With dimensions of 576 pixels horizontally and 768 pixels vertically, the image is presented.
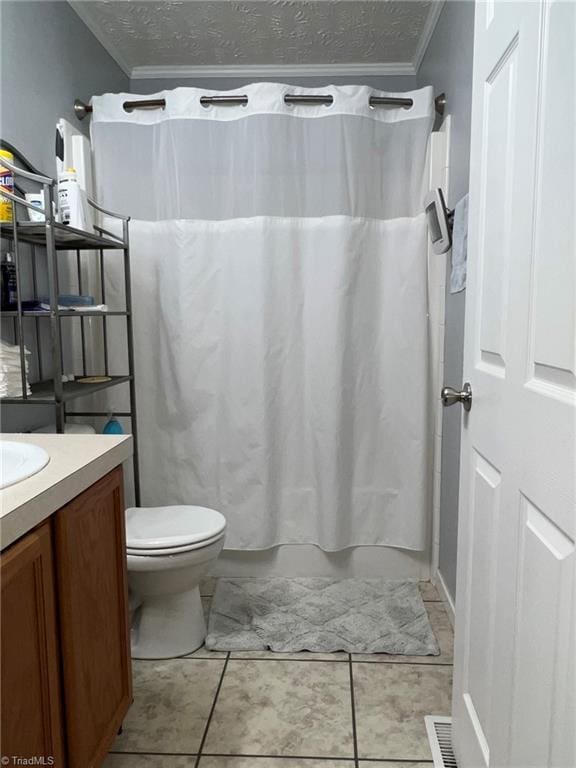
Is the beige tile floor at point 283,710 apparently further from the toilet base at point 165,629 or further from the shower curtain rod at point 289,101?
the shower curtain rod at point 289,101

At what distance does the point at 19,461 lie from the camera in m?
1.16

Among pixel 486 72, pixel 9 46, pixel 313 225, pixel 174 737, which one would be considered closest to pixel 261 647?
pixel 174 737

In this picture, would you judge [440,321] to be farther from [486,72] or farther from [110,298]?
[110,298]

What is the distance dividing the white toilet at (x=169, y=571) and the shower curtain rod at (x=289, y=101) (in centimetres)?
160

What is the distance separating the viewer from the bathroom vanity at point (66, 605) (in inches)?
34.3

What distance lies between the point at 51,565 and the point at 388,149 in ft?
6.40

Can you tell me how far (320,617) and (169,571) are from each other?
0.68 m

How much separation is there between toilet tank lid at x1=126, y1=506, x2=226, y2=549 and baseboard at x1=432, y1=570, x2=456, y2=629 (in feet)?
3.07

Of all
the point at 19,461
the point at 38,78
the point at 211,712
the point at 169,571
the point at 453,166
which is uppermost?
the point at 38,78

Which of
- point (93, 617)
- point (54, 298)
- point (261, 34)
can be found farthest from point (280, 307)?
point (93, 617)

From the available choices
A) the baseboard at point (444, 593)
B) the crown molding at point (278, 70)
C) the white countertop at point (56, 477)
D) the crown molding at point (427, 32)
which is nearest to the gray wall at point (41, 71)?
the crown molding at point (278, 70)

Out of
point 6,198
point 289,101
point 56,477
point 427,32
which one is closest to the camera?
point 56,477

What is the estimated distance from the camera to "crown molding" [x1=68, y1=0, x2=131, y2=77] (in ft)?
6.72

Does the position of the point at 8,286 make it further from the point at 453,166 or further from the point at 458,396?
the point at 453,166
